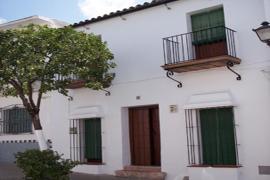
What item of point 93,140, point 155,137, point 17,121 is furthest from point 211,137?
point 17,121

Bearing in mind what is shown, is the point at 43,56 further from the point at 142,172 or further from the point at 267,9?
the point at 267,9

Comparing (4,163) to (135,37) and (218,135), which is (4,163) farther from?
(218,135)

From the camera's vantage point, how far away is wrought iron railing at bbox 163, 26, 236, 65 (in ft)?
35.8

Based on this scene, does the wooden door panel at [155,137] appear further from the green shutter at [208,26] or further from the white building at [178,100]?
the green shutter at [208,26]

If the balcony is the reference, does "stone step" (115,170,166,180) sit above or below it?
below

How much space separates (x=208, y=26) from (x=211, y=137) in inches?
123

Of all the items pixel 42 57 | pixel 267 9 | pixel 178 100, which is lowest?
pixel 178 100

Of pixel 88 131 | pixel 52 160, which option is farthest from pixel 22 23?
pixel 52 160

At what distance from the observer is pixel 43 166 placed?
9.48 m

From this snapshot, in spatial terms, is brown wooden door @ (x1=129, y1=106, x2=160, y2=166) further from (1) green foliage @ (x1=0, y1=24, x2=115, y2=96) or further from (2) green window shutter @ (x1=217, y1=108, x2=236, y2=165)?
(1) green foliage @ (x1=0, y1=24, x2=115, y2=96)

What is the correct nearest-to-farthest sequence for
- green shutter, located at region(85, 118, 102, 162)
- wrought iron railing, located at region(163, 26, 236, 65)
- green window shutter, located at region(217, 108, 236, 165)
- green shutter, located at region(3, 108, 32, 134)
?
green window shutter, located at region(217, 108, 236, 165)
wrought iron railing, located at region(163, 26, 236, 65)
green shutter, located at region(85, 118, 102, 162)
green shutter, located at region(3, 108, 32, 134)

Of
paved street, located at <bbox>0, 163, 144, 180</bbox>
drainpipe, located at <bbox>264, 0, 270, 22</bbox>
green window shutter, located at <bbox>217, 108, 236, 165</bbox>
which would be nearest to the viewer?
drainpipe, located at <bbox>264, 0, 270, 22</bbox>

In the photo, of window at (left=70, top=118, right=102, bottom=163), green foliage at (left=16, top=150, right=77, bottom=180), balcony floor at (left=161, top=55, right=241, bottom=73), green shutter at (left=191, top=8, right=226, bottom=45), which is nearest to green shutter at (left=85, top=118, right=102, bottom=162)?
window at (left=70, top=118, right=102, bottom=163)

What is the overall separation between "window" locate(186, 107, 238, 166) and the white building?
3 centimetres
